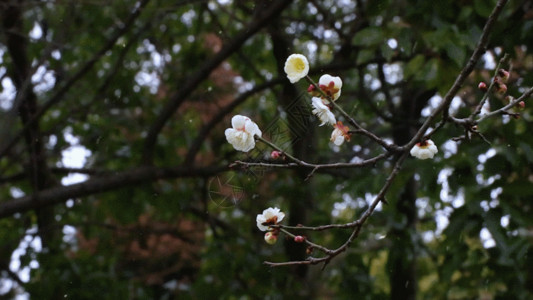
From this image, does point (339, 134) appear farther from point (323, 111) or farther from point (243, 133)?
point (243, 133)

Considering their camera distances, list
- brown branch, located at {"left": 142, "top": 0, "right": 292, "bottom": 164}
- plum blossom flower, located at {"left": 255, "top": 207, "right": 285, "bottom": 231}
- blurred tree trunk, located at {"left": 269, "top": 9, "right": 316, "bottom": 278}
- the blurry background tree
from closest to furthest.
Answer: plum blossom flower, located at {"left": 255, "top": 207, "right": 285, "bottom": 231}
the blurry background tree
brown branch, located at {"left": 142, "top": 0, "right": 292, "bottom": 164}
blurred tree trunk, located at {"left": 269, "top": 9, "right": 316, "bottom": 278}

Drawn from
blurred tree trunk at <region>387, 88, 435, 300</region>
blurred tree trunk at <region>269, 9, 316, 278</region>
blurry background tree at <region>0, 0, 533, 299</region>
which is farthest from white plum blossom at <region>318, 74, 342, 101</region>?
blurred tree trunk at <region>387, 88, 435, 300</region>

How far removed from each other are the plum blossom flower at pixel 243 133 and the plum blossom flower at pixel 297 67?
0.13 metres

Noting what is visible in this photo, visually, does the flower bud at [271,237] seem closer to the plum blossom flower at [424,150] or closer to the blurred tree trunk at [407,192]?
the plum blossom flower at [424,150]

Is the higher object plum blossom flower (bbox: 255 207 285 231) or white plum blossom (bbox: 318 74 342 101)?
white plum blossom (bbox: 318 74 342 101)

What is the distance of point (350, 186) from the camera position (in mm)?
2779

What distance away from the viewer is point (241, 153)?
261 cm

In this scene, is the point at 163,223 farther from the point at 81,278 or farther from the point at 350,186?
the point at 350,186

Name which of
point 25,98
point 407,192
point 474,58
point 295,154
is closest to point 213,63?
point 295,154

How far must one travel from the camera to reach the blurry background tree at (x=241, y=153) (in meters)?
2.57

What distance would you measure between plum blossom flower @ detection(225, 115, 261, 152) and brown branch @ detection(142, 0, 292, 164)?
1634 mm

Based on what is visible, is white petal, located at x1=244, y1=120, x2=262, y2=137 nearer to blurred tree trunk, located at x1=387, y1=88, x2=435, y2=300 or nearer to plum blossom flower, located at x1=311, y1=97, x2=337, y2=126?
plum blossom flower, located at x1=311, y1=97, x2=337, y2=126

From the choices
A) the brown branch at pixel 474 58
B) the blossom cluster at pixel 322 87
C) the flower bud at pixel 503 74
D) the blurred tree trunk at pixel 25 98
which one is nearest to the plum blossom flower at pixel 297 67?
the blossom cluster at pixel 322 87

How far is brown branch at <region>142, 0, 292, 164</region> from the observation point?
3.03 meters
